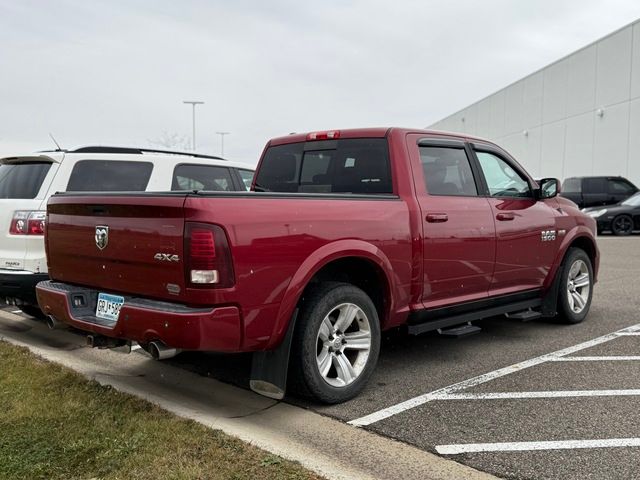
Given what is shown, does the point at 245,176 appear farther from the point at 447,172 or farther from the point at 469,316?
the point at 469,316

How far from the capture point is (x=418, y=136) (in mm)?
4711

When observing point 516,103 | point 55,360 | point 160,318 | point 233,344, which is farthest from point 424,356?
point 516,103

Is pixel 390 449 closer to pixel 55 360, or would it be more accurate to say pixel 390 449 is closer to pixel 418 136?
pixel 418 136

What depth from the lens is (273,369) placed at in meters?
3.61

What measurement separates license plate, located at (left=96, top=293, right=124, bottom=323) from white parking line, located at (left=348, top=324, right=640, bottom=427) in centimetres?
158

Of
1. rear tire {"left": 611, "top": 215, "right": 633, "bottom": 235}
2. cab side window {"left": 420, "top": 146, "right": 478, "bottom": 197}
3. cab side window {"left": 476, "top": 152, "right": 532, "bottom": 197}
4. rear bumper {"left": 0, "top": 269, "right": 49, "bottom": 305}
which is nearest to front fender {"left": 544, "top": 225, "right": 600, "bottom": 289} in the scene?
cab side window {"left": 476, "top": 152, "right": 532, "bottom": 197}

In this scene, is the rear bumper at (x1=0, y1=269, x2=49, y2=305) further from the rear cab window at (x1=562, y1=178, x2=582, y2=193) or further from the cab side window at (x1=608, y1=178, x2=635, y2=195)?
the cab side window at (x1=608, y1=178, x2=635, y2=195)

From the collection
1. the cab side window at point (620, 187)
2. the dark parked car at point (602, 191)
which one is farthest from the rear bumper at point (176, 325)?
the cab side window at point (620, 187)

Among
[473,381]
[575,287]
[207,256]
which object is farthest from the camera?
[575,287]

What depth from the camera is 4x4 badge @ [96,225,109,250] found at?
3689mm

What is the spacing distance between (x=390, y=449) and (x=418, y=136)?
2.45 m

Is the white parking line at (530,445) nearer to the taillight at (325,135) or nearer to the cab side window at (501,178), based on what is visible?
the cab side window at (501,178)

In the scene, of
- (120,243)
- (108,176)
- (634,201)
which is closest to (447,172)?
(120,243)

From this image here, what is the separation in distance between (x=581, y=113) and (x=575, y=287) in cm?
2503
